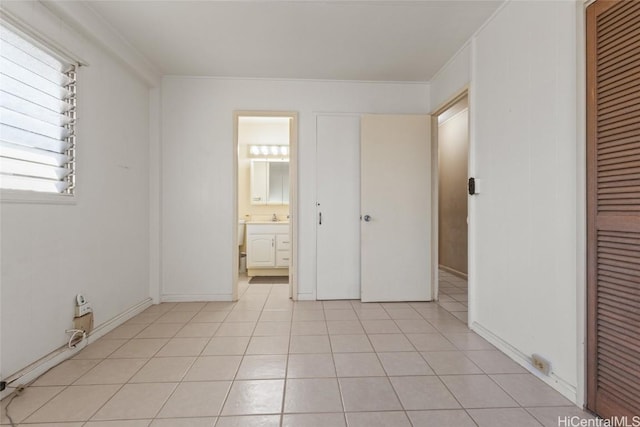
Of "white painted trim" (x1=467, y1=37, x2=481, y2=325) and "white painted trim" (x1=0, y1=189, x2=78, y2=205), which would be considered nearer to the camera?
"white painted trim" (x1=0, y1=189, x2=78, y2=205)

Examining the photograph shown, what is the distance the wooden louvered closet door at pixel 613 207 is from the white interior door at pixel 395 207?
181cm

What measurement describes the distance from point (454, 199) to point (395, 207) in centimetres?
191

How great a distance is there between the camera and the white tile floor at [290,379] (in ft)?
4.67

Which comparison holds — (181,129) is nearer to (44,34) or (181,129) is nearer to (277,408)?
(44,34)

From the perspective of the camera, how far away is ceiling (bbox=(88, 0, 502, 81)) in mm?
2115

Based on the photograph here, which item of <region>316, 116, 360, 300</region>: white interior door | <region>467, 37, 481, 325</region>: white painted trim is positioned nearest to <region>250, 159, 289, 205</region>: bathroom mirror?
<region>316, 116, 360, 300</region>: white interior door

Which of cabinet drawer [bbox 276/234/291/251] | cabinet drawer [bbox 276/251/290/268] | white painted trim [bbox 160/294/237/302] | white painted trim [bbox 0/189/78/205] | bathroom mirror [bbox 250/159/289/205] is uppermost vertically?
bathroom mirror [bbox 250/159/289/205]

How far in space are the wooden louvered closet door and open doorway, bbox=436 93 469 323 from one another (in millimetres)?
2455

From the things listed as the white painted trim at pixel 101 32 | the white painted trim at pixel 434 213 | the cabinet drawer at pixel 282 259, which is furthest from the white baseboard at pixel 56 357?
the white painted trim at pixel 434 213

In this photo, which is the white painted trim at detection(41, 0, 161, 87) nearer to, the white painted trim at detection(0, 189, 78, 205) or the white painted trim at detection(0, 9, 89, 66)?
the white painted trim at detection(0, 9, 89, 66)

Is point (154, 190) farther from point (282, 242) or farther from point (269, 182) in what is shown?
point (269, 182)

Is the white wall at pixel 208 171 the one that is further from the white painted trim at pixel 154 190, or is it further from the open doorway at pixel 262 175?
the open doorway at pixel 262 175

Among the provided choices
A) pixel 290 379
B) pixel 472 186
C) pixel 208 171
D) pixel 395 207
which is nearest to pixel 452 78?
pixel 472 186

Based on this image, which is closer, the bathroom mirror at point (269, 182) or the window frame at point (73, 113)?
the window frame at point (73, 113)
